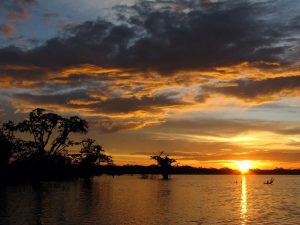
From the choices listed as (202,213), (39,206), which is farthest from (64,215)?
(202,213)

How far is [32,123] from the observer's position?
9112 centimetres

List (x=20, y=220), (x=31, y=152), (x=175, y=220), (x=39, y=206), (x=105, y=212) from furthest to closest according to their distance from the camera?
(x=31, y=152) → (x=39, y=206) → (x=105, y=212) → (x=175, y=220) → (x=20, y=220)

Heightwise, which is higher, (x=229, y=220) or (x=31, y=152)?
(x=31, y=152)

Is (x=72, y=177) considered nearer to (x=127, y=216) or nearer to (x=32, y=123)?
(x=32, y=123)

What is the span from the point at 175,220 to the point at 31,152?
172 feet

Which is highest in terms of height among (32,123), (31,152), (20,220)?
(32,123)

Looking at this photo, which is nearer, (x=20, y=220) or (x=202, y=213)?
(x=20, y=220)

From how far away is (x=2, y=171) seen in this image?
9219 cm

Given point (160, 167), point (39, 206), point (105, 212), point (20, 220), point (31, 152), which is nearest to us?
point (20, 220)

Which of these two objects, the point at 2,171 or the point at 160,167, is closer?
the point at 2,171

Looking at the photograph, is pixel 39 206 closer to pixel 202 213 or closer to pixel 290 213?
pixel 202 213

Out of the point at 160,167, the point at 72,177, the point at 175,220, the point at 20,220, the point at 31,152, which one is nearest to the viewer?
the point at 20,220

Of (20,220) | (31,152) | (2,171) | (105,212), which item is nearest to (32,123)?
(31,152)

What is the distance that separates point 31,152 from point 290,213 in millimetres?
53817
